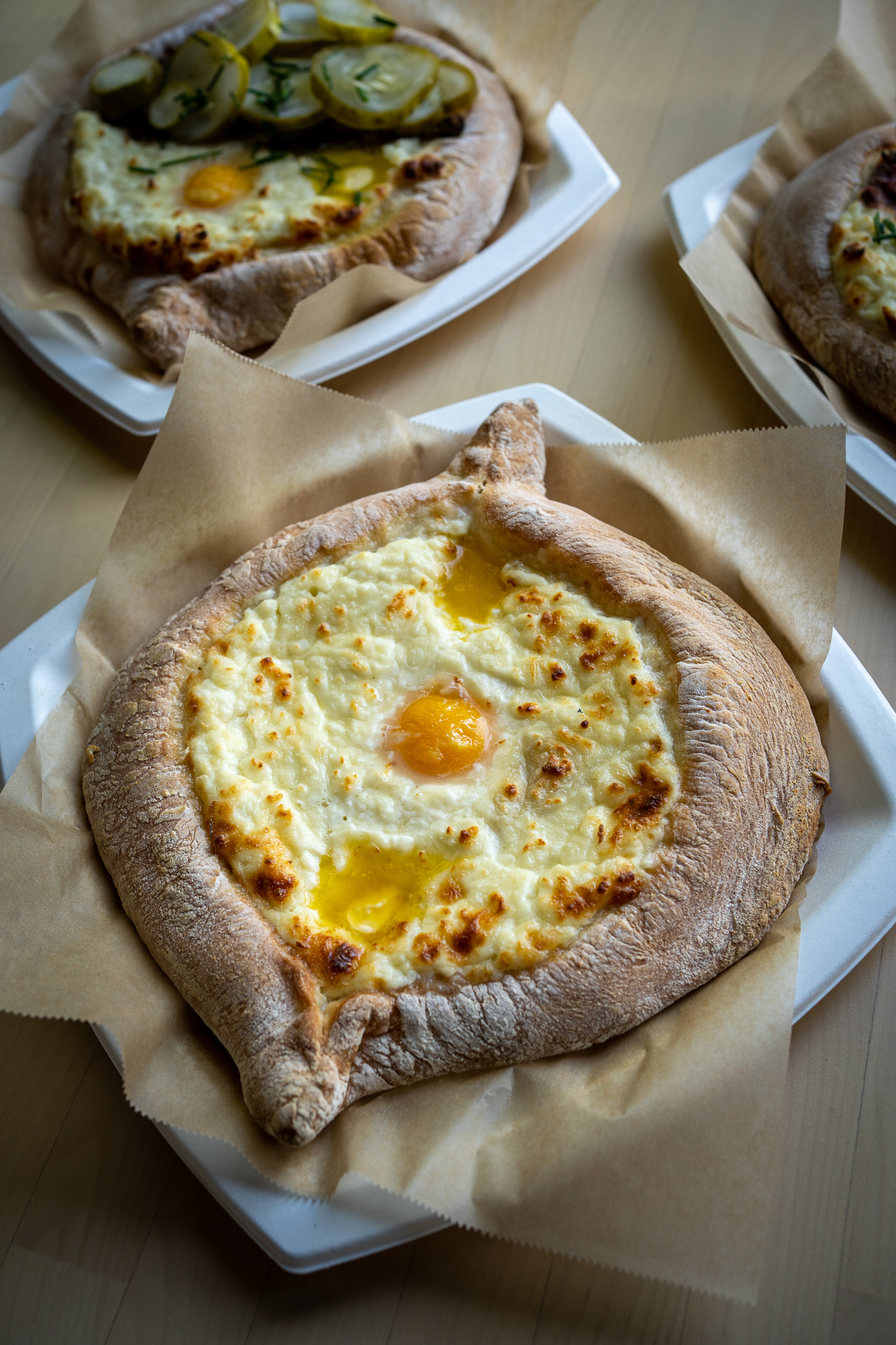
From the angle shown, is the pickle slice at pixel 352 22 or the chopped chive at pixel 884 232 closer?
the chopped chive at pixel 884 232

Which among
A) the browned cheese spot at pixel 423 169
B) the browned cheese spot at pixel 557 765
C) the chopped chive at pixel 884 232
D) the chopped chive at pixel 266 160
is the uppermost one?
the chopped chive at pixel 884 232

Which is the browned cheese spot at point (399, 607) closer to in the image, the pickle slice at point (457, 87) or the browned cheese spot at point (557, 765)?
the browned cheese spot at point (557, 765)

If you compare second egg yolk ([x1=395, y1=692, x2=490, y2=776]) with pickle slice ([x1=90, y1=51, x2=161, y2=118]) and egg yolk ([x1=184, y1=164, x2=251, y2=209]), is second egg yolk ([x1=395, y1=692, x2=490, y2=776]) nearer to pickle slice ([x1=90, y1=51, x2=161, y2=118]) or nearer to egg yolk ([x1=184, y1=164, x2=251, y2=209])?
egg yolk ([x1=184, y1=164, x2=251, y2=209])

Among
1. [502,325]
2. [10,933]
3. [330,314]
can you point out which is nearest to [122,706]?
[10,933]

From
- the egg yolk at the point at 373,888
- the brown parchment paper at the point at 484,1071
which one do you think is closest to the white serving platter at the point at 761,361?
the brown parchment paper at the point at 484,1071

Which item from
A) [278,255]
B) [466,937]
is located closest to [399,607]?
[466,937]

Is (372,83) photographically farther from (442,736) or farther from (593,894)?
(593,894)

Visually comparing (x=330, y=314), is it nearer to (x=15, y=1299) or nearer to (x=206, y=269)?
(x=206, y=269)
